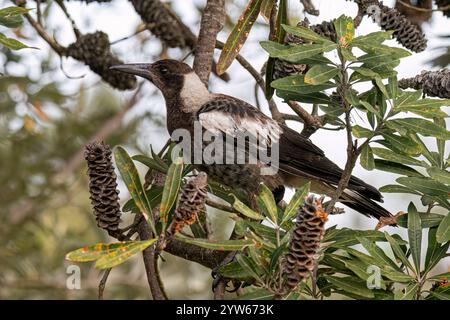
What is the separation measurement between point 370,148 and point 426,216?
0.30 metres

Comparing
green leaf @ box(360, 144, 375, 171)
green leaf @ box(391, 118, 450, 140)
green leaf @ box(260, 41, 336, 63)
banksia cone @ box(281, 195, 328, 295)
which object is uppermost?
green leaf @ box(260, 41, 336, 63)

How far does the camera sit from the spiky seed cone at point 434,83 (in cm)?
285

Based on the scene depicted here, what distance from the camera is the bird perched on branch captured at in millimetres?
3342

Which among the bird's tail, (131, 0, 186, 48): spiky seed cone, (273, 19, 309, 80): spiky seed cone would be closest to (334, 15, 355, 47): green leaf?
(273, 19, 309, 80): spiky seed cone

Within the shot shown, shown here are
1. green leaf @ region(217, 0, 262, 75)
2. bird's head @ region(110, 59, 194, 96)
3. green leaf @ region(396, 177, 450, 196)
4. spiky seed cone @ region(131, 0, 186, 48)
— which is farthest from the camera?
spiky seed cone @ region(131, 0, 186, 48)

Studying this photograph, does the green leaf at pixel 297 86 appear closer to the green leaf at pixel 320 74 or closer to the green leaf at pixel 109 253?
the green leaf at pixel 320 74

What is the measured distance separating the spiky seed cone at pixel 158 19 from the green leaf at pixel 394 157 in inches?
81.1

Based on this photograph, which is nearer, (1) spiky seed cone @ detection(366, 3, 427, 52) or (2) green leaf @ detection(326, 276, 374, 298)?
(2) green leaf @ detection(326, 276, 374, 298)

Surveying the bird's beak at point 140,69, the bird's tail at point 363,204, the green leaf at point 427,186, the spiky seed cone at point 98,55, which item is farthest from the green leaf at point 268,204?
the spiky seed cone at point 98,55

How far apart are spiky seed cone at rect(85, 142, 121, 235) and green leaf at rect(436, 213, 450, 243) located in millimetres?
985

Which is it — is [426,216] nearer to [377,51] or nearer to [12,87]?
[377,51]

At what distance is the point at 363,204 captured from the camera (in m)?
3.31

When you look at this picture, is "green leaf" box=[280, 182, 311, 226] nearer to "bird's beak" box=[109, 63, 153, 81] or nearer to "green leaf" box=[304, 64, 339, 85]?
"green leaf" box=[304, 64, 339, 85]

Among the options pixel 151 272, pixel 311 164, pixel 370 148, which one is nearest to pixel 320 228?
pixel 370 148
